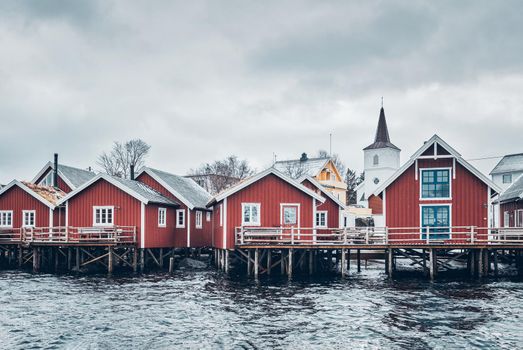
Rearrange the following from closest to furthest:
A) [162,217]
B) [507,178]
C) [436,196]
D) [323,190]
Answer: [436,196]
[162,217]
[323,190]
[507,178]

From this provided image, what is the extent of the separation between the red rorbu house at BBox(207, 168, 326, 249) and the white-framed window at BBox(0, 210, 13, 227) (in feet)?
54.8

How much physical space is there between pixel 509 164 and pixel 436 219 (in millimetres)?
54243

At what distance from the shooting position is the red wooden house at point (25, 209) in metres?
39.8

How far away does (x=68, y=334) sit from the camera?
699 inches

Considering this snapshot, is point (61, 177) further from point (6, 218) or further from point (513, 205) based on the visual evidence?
point (513, 205)

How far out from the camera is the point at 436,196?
107 ft

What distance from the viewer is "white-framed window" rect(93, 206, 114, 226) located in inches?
1453

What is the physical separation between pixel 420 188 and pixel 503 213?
1680 centimetres

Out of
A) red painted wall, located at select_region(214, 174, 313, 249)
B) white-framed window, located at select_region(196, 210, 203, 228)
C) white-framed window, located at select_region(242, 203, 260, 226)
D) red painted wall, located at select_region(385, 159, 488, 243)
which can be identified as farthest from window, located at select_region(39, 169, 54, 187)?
red painted wall, located at select_region(385, 159, 488, 243)

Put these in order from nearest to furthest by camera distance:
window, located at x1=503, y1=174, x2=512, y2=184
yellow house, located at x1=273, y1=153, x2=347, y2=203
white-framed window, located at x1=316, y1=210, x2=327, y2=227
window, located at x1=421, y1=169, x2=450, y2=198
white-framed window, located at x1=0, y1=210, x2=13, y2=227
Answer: window, located at x1=421, y1=169, x2=450, y2=198 < white-framed window, located at x1=316, y1=210, x2=327, y2=227 < white-framed window, located at x1=0, y1=210, x2=13, y2=227 < yellow house, located at x1=273, y1=153, x2=347, y2=203 < window, located at x1=503, y1=174, x2=512, y2=184

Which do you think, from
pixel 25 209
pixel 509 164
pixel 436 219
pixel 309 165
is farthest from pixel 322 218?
pixel 509 164

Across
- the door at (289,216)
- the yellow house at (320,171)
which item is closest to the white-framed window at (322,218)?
the door at (289,216)

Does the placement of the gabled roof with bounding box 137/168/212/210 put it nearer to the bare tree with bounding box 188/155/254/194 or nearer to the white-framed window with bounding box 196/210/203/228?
the white-framed window with bounding box 196/210/203/228

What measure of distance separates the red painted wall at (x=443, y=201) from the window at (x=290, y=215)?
5.38m
